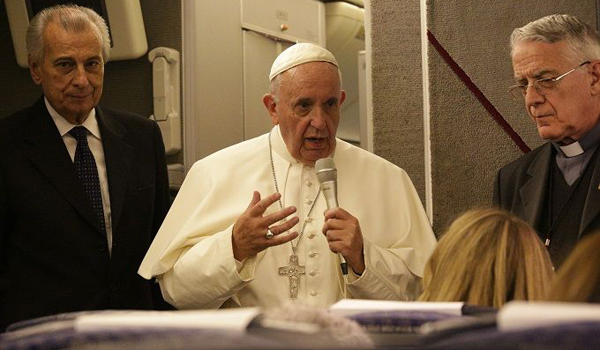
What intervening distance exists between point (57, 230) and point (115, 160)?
15.2 inches

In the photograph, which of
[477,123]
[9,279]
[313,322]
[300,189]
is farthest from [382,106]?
[313,322]

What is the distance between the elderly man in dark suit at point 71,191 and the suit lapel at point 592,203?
1758 millimetres

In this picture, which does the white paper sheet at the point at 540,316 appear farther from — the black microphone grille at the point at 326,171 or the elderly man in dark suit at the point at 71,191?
the elderly man in dark suit at the point at 71,191

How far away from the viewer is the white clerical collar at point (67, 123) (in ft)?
12.2

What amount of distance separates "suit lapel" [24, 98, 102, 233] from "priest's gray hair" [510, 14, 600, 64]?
180 cm

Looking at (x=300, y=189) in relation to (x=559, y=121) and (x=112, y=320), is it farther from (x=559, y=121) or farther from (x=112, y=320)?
(x=112, y=320)

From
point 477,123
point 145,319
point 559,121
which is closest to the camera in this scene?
point 145,319

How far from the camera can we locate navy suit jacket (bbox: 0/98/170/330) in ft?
11.6

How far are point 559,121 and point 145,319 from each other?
252cm

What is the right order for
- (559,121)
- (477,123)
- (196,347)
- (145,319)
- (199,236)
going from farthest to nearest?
(477,123) < (199,236) < (559,121) < (145,319) < (196,347)

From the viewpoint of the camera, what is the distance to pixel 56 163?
3.63m

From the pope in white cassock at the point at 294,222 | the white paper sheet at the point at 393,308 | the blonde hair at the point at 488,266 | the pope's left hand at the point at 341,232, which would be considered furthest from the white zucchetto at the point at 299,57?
the white paper sheet at the point at 393,308

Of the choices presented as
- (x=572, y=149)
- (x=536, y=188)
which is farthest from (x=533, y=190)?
(x=572, y=149)

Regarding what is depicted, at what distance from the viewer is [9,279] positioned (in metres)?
3.52
